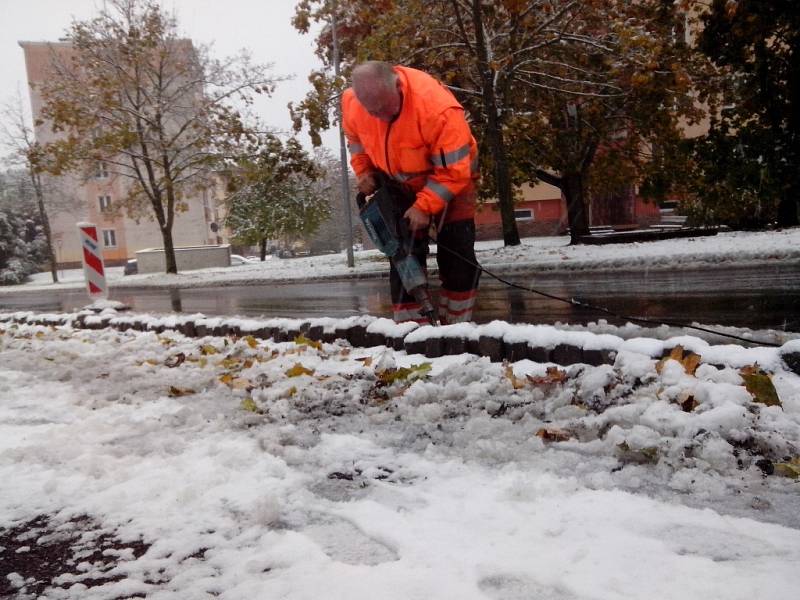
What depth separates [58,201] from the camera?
123ft

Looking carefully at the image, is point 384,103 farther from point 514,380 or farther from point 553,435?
point 553,435

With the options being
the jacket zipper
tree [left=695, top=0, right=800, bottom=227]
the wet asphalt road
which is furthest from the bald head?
tree [left=695, top=0, right=800, bottom=227]

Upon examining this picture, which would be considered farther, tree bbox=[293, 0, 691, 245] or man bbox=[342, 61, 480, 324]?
tree bbox=[293, 0, 691, 245]

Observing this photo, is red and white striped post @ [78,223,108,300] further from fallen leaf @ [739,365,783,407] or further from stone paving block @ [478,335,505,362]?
fallen leaf @ [739,365,783,407]

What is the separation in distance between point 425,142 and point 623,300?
3581mm

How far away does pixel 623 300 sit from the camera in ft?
22.5

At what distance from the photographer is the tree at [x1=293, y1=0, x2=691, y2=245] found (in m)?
13.8

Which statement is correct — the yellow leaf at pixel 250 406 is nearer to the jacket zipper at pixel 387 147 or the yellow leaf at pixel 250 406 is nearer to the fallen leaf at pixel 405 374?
the fallen leaf at pixel 405 374

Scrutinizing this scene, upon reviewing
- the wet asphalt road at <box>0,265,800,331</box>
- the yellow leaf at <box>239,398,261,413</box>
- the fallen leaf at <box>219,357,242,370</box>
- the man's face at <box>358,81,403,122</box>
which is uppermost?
the man's face at <box>358,81,403,122</box>

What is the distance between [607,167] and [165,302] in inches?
508

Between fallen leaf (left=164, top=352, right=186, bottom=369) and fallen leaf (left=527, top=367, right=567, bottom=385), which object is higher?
fallen leaf (left=527, top=367, right=567, bottom=385)

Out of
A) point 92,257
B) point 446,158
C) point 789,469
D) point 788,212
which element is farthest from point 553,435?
point 788,212

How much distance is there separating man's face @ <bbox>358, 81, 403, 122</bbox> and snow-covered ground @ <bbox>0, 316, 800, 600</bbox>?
5.68 feet

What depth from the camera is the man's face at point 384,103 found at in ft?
13.1
